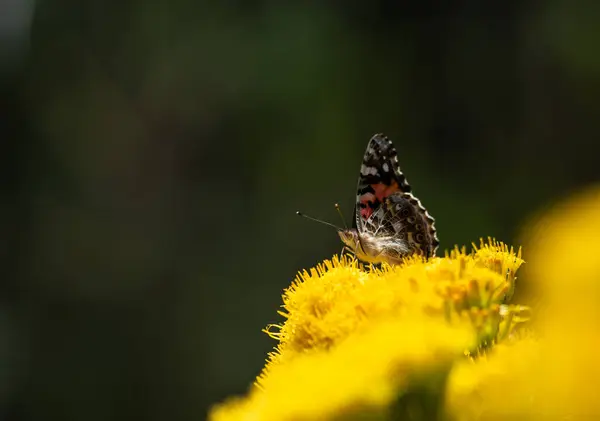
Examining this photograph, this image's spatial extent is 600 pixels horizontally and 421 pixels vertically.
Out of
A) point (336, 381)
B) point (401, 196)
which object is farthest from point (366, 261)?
point (336, 381)

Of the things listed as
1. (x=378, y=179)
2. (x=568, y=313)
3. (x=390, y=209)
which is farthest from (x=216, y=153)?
(x=568, y=313)

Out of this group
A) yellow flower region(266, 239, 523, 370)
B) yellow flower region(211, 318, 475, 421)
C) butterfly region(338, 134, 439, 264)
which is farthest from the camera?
butterfly region(338, 134, 439, 264)

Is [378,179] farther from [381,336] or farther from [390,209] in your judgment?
[381,336]

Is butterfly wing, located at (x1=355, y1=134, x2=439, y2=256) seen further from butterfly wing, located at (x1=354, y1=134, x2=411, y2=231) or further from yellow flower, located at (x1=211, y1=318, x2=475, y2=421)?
yellow flower, located at (x1=211, y1=318, x2=475, y2=421)

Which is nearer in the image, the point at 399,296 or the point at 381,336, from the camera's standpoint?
the point at 381,336

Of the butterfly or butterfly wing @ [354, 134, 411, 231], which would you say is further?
butterfly wing @ [354, 134, 411, 231]

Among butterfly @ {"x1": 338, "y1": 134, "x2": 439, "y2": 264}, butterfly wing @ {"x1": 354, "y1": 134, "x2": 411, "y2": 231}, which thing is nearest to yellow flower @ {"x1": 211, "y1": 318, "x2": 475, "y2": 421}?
butterfly @ {"x1": 338, "y1": 134, "x2": 439, "y2": 264}

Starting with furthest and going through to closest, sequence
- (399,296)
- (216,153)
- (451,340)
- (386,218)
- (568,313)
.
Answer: (216,153) < (386,218) < (399,296) < (451,340) < (568,313)

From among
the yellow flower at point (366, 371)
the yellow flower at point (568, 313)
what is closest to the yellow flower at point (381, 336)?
the yellow flower at point (366, 371)
